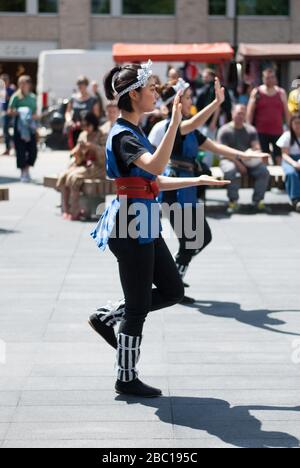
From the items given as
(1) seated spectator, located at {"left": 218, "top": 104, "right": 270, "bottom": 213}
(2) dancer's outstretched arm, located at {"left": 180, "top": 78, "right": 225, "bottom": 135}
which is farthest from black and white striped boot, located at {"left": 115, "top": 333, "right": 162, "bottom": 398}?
(1) seated spectator, located at {"left": 218, "top": 104, "right": 270, "bottom": 213}

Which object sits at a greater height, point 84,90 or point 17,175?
point 84,90

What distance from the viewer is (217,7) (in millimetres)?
47250

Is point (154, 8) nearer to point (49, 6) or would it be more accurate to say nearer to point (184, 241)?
point (49, 6)

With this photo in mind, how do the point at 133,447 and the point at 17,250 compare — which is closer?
the point at 133,447

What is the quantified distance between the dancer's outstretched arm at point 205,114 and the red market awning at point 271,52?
50.8 feet

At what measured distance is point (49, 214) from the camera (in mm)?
14242

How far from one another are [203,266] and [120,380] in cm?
448

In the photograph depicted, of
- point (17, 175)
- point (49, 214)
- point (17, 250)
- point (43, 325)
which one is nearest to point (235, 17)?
point (17, 175)

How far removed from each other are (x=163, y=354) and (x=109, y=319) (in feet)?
2.35

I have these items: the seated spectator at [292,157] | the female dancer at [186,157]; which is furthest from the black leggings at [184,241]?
the seated spectator at [292,157]

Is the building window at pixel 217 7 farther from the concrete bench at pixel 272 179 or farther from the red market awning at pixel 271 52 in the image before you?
the concrete bench at pixel 272 179

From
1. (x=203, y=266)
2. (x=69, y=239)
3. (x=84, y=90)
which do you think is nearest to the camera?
(x=203, y=266)

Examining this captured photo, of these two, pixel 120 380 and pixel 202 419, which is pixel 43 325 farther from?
pixel 202 419

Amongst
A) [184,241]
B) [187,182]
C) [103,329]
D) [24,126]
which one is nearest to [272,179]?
[24,126]
